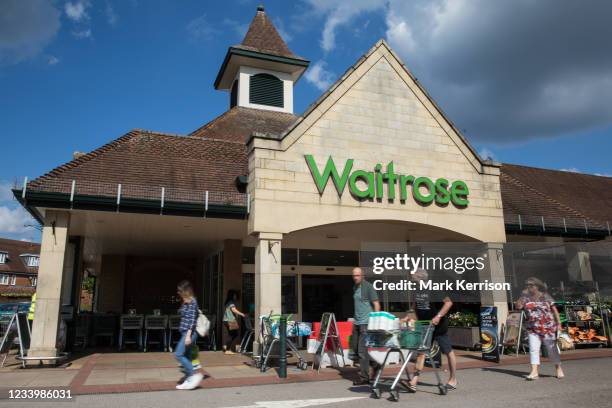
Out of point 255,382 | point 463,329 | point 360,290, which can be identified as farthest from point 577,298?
point 255,382

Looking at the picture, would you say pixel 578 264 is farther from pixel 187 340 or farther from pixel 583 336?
pixel 187 340

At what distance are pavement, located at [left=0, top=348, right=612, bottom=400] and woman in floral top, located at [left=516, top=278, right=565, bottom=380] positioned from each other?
180cm

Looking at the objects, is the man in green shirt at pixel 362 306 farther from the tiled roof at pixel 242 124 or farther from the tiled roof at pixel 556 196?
the tiled roof at pixel 242 124

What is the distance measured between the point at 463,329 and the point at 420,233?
3.38 m

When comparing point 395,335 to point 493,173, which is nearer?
point 395,335

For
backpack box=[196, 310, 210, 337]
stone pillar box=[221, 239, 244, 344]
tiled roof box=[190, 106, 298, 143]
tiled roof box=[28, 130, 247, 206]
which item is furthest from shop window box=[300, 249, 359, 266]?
backpack box=[196, 310, 210, 337]

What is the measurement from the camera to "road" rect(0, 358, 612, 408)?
6453 mm

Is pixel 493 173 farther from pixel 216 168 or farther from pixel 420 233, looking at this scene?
pixel 216 168

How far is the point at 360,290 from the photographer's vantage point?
836cm

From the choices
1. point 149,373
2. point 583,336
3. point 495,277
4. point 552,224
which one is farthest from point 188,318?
point 552,224

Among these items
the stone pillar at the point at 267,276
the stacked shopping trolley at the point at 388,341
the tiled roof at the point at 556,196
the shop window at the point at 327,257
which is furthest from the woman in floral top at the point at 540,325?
the shop window at the point at 327,257

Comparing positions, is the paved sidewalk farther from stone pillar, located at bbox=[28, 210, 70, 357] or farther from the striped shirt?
the striped shirt

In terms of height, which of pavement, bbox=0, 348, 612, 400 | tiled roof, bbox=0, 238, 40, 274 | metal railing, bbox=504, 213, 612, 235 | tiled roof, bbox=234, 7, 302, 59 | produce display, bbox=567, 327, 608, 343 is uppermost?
tiled roof, bbox=234, 7, 302, 59

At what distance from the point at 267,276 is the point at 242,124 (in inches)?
464
